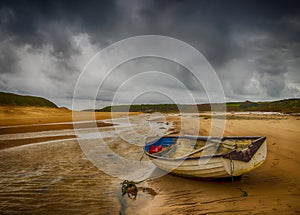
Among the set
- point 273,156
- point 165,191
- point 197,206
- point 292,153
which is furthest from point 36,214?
point 292,153

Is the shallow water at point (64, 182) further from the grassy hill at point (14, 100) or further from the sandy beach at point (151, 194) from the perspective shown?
the grassy hill at point (14, 100)

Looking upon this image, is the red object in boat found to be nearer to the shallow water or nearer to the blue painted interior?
the blue painted interior

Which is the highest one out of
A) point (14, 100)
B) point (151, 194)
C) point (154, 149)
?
point (14, 100)

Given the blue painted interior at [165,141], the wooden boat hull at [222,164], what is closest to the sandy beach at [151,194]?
the wooden boat hull at [222,164]

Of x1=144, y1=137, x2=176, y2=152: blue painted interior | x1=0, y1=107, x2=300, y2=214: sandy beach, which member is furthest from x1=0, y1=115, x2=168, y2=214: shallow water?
x1=144, y1=137, x2=176, y2=152: blue painted interior

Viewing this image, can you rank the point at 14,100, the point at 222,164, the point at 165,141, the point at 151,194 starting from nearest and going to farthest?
the point at 222,164, the point at 151,194, the point at 165,141, the point at 14,100

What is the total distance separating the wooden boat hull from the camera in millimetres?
6066

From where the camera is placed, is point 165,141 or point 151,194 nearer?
point 151,194

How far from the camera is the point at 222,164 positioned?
613 centimetres

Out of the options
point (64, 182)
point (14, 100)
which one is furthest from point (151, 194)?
point (14, 100)

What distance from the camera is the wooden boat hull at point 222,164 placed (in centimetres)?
607

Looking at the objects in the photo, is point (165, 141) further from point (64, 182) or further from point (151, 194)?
point (64, 182)

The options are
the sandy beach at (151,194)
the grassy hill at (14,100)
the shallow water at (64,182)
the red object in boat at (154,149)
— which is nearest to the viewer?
the sandy beach at (151,194)

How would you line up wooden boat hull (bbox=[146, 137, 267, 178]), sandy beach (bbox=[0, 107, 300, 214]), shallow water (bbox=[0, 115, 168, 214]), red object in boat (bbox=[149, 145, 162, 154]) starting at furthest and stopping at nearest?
red object in boat (bbox=[149, 145, 162, 154]), wooden boat hull (bbox=[146, 137, 267, 178]), shallow water (bbox=[0, 115, 168, 214]), sandy beach (bbox=[0, 107, 300, 214])
